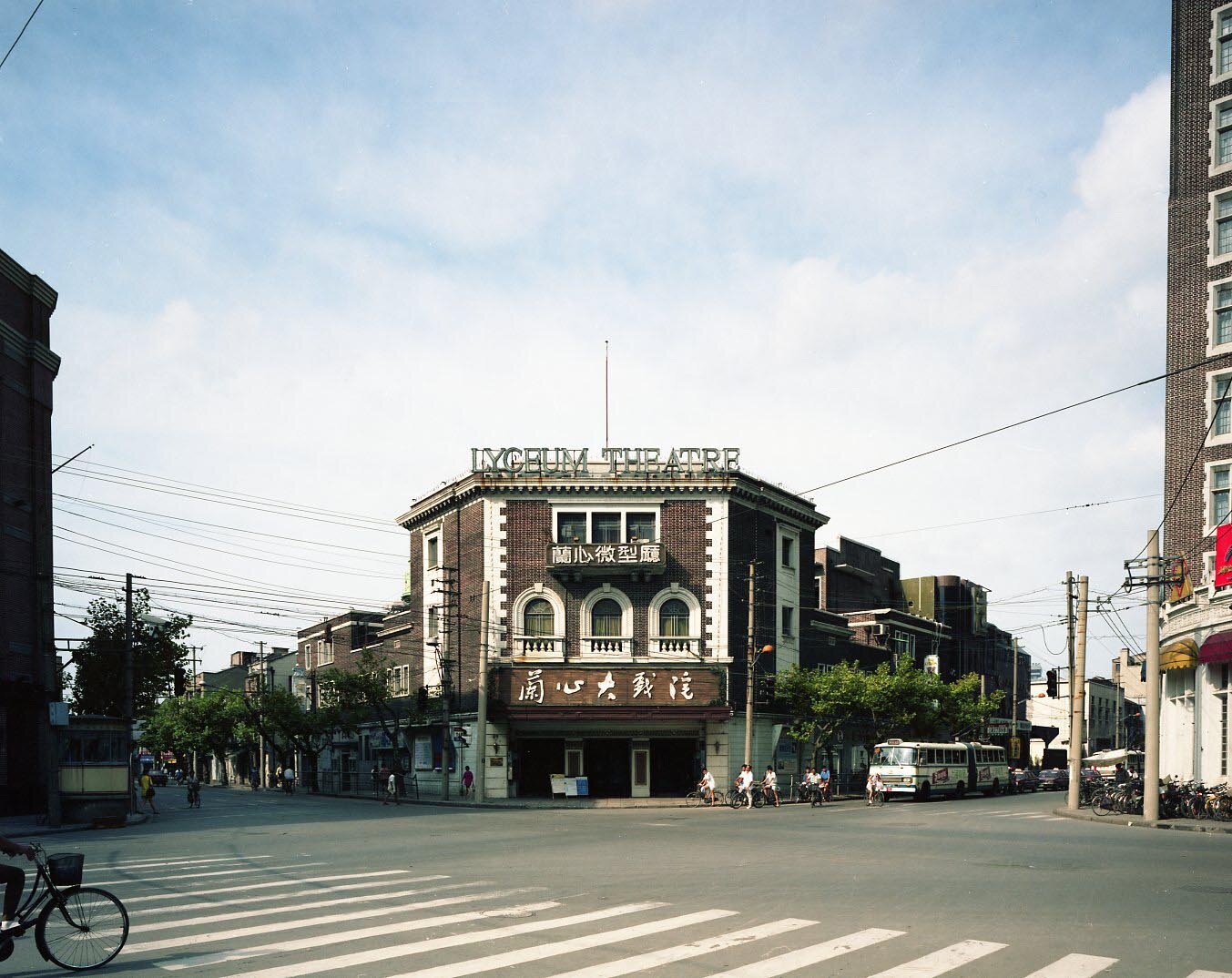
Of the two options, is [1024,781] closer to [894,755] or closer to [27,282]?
[894,755]

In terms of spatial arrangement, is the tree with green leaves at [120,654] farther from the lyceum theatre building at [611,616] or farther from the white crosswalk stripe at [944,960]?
Result: the white crosswalk stripe at [944,960]

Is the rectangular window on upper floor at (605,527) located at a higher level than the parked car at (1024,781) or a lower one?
higher

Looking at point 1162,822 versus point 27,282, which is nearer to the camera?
point 1162,822

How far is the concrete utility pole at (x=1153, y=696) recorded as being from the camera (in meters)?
31.7

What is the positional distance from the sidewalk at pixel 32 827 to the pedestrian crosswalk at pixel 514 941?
17375 mm

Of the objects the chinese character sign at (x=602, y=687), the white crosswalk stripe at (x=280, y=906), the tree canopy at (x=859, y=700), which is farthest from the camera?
the tree canopy at (x=859, y=700)

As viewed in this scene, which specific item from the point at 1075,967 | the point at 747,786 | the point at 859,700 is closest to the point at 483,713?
the point at 747,786

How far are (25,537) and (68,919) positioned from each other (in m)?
37.2

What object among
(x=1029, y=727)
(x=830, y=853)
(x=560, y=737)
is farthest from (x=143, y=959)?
(x=1029, y=727)

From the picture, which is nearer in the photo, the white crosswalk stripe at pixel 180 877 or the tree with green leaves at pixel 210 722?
the white crosswalk stripe at pixel 180 877

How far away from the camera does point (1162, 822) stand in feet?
103

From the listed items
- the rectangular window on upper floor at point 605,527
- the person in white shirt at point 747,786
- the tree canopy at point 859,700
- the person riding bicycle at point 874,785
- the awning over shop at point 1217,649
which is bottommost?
the person riding bicycle at point 874,785

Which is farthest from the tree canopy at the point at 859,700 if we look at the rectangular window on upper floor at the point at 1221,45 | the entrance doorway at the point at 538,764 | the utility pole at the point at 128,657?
the rectangular window on upper floor at the point at 1221,45

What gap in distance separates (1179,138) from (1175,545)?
14678 millimetres
